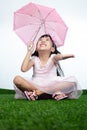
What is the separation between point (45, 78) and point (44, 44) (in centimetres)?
71

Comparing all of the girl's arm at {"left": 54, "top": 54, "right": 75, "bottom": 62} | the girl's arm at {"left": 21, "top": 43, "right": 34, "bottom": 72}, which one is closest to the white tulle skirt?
the girl's arm at {"left": 21, "top": 43, "right": 34, "bottom": 72}

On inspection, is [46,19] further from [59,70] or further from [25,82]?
[25,82]

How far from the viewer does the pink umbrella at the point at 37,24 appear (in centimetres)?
709

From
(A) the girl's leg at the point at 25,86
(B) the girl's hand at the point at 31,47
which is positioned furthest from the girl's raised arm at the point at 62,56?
(A) the girl's leg at the point at 25,86

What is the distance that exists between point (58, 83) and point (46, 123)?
390 cm

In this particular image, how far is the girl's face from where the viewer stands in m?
6.85

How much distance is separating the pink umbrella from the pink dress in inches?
22.2

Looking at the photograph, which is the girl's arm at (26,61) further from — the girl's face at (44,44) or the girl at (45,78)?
the girl's face at (44,44)

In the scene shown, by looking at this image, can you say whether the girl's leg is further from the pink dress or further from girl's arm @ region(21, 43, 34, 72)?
girl's arm @ region(21, 43, 34, 72)

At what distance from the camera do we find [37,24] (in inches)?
280

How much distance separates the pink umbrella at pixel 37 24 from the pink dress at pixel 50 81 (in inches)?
22.2

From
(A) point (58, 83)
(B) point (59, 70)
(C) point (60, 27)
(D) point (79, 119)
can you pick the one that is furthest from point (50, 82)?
(D) point (79, 119)

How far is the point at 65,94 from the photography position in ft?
21.0

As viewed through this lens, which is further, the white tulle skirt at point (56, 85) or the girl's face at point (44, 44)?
the girl's face at point (44, 44)
